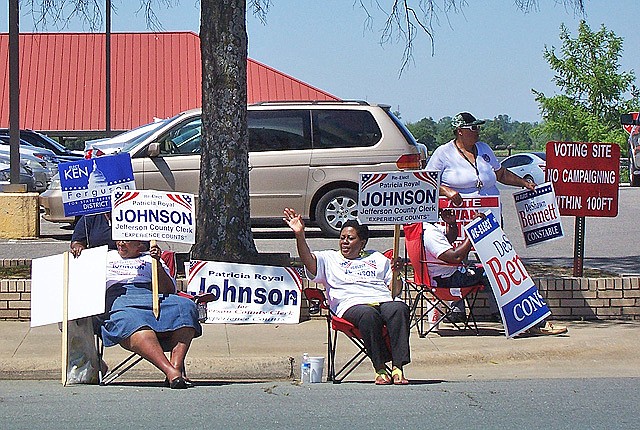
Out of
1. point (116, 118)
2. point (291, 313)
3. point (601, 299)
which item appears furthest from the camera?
point (116, 118)

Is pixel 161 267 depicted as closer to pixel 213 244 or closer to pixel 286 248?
pixel 213 244

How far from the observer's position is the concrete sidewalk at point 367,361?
7.55m

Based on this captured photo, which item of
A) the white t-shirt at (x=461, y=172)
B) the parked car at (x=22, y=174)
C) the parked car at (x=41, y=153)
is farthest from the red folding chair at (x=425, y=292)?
the parked car at (x=41, y=153)

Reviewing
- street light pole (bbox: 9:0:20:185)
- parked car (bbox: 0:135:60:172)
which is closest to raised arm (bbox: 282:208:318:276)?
street light pole (bbox: 9:0:20:185)

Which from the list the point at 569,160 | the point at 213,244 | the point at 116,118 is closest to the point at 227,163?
the point at 213,244

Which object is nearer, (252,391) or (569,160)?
(252,391)

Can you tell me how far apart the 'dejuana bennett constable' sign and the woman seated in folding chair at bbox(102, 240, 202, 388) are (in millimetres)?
3841

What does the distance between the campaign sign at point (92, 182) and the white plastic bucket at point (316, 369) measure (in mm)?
1976

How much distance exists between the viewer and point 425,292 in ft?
28.7

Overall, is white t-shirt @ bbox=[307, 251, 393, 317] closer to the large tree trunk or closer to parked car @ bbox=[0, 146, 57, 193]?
the large tree trunk

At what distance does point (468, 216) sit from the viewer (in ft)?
28.4

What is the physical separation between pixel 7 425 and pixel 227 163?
4.09 metres

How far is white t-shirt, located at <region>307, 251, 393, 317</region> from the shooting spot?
23.9ft

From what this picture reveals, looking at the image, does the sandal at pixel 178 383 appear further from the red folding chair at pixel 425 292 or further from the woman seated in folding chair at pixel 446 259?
the woman seated in folding chair at pixel 446 259
